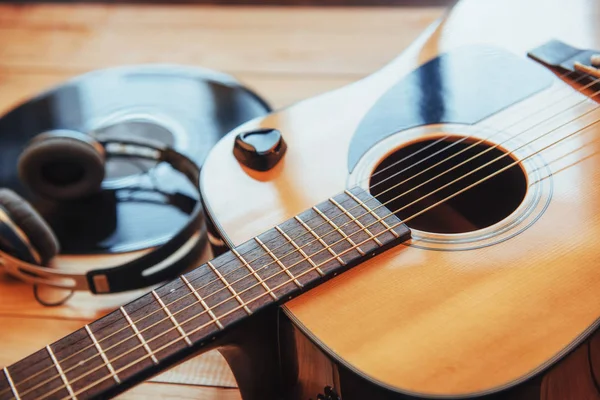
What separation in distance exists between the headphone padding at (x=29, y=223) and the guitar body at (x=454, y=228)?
0.30 meters

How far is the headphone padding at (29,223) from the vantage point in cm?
97

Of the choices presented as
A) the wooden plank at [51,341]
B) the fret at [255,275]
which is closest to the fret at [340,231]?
the fret at [255,275]

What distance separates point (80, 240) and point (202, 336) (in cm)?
53

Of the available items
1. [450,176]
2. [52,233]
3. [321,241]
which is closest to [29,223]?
[52,233]

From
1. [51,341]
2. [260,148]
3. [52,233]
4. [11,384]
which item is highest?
[260,148]

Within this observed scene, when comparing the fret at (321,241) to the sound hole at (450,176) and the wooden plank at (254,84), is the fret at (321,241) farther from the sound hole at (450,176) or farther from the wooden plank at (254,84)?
the wooden plank at (254,84)

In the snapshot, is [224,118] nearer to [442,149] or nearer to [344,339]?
[442,149]

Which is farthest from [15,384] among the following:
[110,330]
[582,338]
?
[582,338]

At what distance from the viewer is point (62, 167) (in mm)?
1088

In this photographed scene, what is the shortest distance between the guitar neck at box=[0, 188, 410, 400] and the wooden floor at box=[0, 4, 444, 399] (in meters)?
0.70

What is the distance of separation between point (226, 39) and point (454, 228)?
2.79 ft

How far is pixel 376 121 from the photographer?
35.7 inches

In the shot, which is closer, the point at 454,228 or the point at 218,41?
the point at 454,228

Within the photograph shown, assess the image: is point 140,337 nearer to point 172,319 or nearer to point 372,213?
point 172,319
